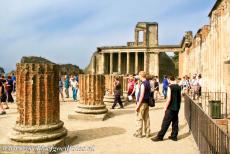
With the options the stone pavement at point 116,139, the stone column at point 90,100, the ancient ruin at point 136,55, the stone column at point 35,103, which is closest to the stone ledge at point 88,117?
the stone column at point 90,100

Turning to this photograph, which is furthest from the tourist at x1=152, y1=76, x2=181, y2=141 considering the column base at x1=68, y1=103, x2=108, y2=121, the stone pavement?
the column base at x1=68, y1=103, x2=108, y2=121

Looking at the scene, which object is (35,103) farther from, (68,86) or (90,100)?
(68,86)

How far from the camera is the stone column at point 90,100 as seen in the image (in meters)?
10.7

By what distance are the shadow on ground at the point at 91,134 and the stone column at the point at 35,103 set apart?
568 mm

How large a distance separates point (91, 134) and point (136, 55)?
141 ft

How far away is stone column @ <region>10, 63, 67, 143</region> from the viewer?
677 cm

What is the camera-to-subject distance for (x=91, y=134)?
322 inches

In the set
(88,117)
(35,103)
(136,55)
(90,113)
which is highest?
(136,55)

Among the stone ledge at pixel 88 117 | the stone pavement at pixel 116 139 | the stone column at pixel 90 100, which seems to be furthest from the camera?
the stone column at pixel 90 100

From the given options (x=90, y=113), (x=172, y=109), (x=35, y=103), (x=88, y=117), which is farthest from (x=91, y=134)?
(x=90, y=113)

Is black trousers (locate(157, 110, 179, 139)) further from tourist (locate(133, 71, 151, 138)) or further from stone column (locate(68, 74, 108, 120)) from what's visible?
stone column (locate(68, 74, 108, 120))

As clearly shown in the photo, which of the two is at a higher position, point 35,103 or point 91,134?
point 35,103

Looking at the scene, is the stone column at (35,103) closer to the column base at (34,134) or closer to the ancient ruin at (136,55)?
the column base at (34,134)

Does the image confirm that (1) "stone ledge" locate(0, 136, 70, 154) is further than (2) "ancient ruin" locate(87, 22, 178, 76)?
No
